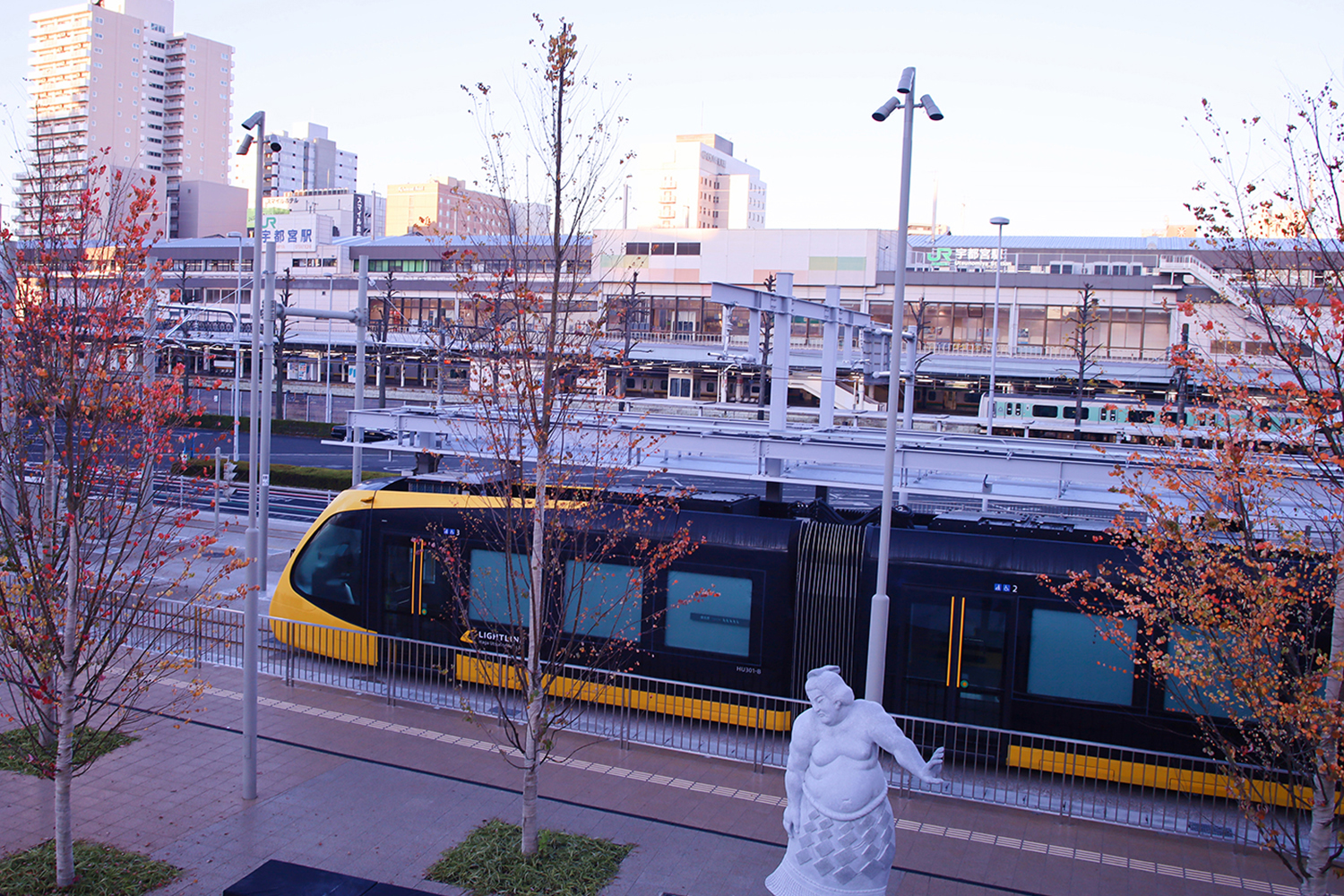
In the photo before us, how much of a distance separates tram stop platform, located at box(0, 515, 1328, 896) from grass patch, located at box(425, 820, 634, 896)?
14 cm

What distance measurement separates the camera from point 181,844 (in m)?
9.35

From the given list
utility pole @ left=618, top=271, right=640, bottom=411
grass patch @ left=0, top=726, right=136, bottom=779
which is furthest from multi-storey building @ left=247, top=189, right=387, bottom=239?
grass patch @ left=0, top=726, right=136, bottom=779

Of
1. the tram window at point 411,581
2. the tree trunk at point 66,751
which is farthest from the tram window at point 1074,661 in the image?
the tree trunk at point 66,751

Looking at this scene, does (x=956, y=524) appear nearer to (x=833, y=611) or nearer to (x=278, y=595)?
(x=833, y=611)

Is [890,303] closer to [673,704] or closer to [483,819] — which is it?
[673,704]

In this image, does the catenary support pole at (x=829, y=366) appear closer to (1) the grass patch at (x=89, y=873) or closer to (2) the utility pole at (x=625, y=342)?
(2) the utility pole at (x=625, y=342)

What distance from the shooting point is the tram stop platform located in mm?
9203

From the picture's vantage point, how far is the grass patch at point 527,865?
8.80 meters

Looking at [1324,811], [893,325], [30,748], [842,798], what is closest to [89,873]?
[30,748]

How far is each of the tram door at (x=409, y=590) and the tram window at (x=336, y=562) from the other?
380 mm

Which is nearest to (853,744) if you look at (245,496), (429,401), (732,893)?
(732,893)

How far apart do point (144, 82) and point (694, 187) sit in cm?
7068

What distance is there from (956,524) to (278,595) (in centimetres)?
967

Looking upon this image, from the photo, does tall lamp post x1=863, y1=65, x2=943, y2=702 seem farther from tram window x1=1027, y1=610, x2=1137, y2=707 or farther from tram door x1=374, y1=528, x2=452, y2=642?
tram door x1=374, y1=528, x2=452, y2=642
